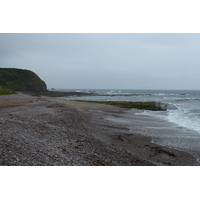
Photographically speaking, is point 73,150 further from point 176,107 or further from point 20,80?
point 20,80

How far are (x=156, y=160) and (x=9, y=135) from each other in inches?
247

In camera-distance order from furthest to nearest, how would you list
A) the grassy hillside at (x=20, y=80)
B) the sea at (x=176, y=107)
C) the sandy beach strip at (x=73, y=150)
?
the grassy hillside at (x=20, y=80), the sea at (x=176, y=107), the sandy beach strip at (x=73, y=150)

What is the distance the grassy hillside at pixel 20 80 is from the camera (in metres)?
88.4

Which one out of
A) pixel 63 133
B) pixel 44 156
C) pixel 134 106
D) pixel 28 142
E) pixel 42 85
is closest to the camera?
pixel 44 156

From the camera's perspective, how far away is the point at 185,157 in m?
8.42

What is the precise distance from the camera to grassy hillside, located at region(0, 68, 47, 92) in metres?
88.4

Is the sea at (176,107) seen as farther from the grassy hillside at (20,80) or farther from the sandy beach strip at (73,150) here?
the grassy hillside at (20,80)

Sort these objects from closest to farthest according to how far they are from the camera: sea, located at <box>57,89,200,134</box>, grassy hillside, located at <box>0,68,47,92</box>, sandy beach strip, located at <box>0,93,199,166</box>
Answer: sandy beach strip, located at <box>0,93,199,166</box>, sea, located at <box>57,89,200,134</box>, grassy hillside, located at <box>0,68,47,92</box>

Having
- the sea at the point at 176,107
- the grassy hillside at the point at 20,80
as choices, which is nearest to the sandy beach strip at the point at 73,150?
the sea at the point at 176,107

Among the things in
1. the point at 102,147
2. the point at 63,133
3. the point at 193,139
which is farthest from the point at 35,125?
the point at 193,139

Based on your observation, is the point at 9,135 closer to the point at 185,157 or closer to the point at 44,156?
the point at 44,156

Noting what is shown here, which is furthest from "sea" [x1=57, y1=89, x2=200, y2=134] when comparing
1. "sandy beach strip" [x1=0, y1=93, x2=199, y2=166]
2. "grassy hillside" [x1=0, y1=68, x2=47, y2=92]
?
"grassy hillside" [x1=0, y1=68, x2=47, y2=92]

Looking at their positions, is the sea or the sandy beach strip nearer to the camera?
the sandy beach strip

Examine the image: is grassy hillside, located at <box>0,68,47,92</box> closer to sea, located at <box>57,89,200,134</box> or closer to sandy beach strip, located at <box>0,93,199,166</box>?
sea, located at <box>57,89,200,134</box>
